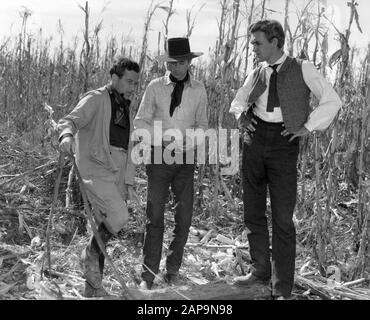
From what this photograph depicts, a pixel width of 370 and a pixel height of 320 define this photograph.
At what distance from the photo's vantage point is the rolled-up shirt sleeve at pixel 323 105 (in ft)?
10.2

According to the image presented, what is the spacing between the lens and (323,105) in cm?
311

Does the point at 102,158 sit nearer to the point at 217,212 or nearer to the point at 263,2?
the point at 217,212

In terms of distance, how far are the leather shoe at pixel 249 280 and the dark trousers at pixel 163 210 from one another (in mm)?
407

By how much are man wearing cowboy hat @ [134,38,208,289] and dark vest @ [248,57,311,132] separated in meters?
0.60

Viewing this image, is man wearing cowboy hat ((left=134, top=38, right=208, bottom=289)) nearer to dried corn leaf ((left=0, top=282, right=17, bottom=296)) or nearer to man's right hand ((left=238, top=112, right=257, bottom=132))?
man's right hand ((left=238, top=112, right=257, bottom=132))

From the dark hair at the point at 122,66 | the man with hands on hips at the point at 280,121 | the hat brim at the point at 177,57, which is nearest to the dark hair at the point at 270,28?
the man with hands on hips at the point at 280,121

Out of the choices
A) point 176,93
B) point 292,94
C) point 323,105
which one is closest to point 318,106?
point 323,105

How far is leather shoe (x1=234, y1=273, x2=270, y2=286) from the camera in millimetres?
→ 3398

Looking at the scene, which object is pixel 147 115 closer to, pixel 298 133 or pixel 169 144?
pixel 169 144

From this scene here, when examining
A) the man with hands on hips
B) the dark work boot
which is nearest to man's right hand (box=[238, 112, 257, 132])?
the man with hands on hips

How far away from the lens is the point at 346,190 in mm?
5488

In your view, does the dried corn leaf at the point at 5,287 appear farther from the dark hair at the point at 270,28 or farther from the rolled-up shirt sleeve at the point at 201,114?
the dark hair at the point at 270,28

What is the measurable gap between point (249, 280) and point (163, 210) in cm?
69
